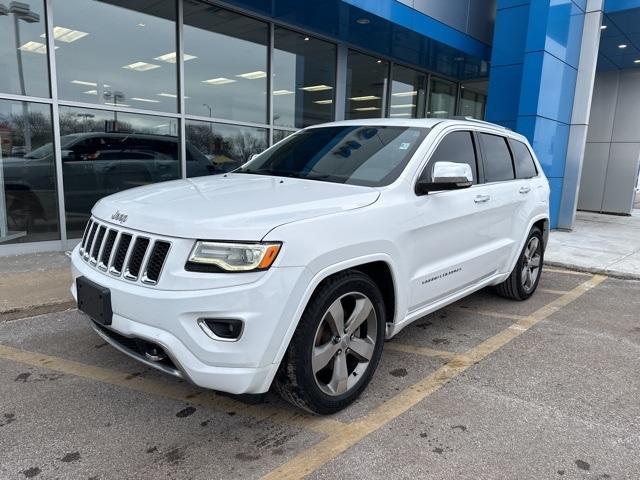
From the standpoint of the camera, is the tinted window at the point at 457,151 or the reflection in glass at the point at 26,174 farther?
the reflection in glass at the point at 26,174

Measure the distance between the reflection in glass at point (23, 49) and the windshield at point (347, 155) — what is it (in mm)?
4293

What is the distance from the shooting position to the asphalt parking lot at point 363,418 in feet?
8.22

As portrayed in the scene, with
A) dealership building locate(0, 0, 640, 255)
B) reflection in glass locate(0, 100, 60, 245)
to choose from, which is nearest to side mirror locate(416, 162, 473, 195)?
dealership building locate(0, 0, 640, 255)

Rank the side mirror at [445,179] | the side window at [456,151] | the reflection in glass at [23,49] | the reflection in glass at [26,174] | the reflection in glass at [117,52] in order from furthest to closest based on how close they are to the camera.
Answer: the reflection in glass at [117,52]
the reflection in glass at [26,174]
the reflection in glass at [23,49]
the side window at [456,151]
the side mirror at [445,179]

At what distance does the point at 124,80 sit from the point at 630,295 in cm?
774

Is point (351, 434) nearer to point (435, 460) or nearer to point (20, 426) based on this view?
point (435, 460)

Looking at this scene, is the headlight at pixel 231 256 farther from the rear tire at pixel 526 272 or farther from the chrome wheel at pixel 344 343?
the rear tire at pixel 526 272

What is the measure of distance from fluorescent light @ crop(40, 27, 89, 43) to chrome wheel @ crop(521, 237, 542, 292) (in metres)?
6.72

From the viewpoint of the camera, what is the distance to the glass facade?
263 inches

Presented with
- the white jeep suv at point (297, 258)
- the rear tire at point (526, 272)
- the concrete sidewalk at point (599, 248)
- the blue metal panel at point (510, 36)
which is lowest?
the concrete sidewalk at point (599, 248)

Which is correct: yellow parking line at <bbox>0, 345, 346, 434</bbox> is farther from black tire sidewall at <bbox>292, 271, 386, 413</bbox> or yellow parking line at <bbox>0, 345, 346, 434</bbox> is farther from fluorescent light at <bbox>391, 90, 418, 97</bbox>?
fluorescent light at <bbox>391, 90, 418, 97</bbox>

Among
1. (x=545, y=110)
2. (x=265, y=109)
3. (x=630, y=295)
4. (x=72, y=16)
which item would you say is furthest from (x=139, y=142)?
(x=545, y=110)

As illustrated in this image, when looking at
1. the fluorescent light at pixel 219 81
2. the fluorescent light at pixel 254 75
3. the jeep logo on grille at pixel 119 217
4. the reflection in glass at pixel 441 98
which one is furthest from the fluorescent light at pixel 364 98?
the jeep logo on grille at pixel 119 217

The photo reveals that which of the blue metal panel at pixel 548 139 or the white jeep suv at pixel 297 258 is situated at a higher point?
the blue metal panel at pixel 548 139
